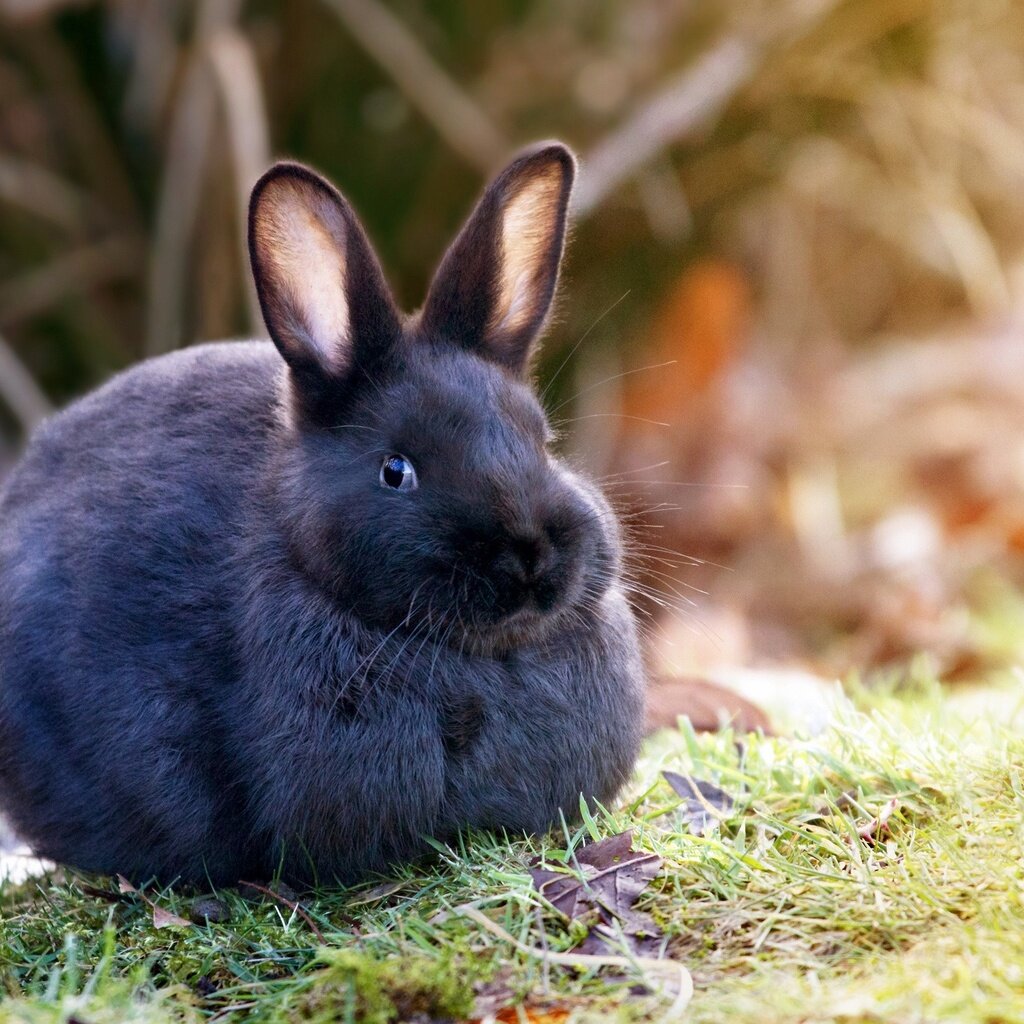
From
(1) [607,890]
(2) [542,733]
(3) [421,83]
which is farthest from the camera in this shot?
(3) [421,83]

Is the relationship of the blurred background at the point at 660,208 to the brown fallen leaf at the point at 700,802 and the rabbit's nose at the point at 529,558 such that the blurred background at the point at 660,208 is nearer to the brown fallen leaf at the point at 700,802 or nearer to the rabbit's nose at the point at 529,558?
the brown fallen leaf at the point at 700,802

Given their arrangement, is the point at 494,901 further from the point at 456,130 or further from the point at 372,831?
the point at 456,130

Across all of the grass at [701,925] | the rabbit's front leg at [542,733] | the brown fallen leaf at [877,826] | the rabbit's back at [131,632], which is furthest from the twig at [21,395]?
the brown fallen leaf at [877,826]

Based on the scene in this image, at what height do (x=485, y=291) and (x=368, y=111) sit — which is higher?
(x=368, y=111)

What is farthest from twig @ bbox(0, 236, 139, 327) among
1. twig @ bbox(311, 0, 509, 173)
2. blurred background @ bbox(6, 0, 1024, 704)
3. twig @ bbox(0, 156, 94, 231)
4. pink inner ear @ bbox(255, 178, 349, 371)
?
pink inner ear @ bbox(255, 178, 349, 371)

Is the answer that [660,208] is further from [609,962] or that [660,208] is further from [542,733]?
[609,962]

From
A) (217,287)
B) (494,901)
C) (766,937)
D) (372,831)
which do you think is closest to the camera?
(766,937)

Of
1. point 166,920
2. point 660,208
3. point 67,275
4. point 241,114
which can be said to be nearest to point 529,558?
point 166,920

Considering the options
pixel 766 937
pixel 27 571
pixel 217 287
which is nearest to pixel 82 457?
pixel 27 571
